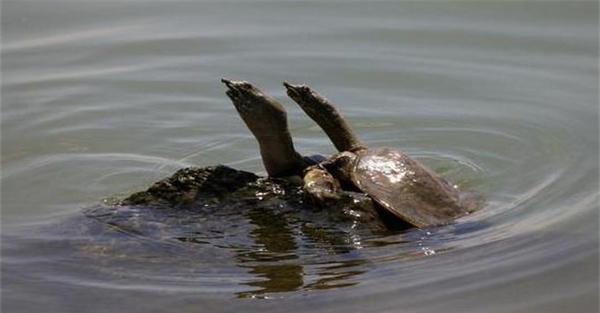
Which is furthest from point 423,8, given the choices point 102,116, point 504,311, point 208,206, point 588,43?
point 504,311

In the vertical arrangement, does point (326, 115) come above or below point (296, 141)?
above

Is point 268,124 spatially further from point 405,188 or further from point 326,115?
point 405,188

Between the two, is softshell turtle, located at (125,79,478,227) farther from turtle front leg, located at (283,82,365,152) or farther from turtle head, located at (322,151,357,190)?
turtle front leg, located at (283,82,365,152)

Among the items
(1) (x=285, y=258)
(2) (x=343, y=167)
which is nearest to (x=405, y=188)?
(2) (x=343, y=167)

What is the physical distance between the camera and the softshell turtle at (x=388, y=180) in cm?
459

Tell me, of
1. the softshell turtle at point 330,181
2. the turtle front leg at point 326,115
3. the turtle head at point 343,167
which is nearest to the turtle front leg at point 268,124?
the softshell turtle at point 330,181

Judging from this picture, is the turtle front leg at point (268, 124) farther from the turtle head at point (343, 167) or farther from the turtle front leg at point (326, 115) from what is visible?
the turtle front leg at point (326, 115)

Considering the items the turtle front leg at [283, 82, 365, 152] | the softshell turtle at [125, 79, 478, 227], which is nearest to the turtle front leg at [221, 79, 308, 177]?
the softshell turtle at [125, 79, 478, 227]

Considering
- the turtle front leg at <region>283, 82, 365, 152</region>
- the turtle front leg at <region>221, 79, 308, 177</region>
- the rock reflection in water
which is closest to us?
the rock reflection in water

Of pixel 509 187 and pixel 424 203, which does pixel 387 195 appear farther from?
pixel 509 187

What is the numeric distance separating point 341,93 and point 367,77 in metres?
0.31

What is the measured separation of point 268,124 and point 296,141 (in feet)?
5.04

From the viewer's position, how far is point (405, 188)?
15.3 ft

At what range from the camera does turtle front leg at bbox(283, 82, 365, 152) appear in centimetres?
500
